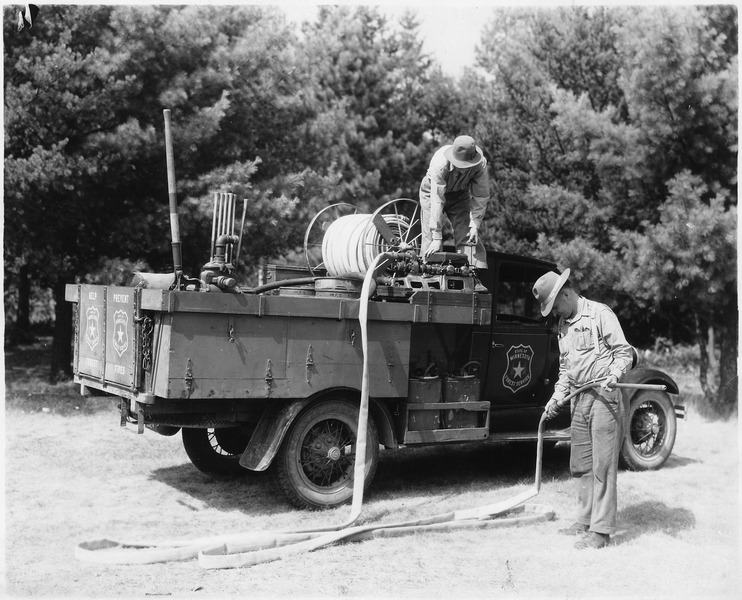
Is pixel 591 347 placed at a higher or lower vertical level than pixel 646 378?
higher

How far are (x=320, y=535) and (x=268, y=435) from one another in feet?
3.48

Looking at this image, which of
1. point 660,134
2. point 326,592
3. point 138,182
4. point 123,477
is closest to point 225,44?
point 138,182

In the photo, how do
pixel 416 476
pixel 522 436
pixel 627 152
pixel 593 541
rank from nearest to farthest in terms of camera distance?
pixel 593 541 < pixel 522 436 < pixel 416 476 < pixel 627 152

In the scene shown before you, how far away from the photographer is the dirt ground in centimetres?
514

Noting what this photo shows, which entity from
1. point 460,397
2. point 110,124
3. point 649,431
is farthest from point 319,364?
point 110,124

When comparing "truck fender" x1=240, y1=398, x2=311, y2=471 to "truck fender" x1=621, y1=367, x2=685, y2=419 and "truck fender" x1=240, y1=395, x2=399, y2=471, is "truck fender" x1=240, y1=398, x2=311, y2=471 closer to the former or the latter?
"truck fender" x1=240, y1=395, x2=399, y2=471

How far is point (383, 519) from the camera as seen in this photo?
265 inches

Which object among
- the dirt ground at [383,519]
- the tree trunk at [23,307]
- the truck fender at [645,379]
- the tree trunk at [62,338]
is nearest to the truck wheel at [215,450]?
the dirt ground at [383,519]

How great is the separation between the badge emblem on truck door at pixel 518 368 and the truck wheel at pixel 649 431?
3.80 ft

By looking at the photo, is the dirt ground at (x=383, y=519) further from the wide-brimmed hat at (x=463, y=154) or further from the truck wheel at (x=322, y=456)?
the wide-brimmed hat at (x=463, y=154)

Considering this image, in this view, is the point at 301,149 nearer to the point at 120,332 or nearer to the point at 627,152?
the point at 627,152

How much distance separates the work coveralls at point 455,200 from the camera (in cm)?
782

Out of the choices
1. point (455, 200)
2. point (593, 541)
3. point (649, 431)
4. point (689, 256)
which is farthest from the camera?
point (689, 256)

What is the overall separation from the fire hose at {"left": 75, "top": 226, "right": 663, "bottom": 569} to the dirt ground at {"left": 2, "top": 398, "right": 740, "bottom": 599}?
3.0 inches
